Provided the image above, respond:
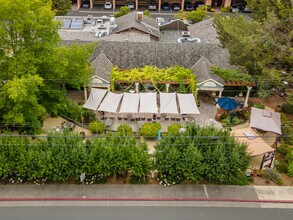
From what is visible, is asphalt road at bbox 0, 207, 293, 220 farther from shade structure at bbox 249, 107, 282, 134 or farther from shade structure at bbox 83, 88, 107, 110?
shade structure at bbox 83, 88, 107, 110

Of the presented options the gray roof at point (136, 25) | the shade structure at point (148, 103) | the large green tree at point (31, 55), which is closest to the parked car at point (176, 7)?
the gray roof at point (136, 25)

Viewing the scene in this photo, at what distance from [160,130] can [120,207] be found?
28.4ft

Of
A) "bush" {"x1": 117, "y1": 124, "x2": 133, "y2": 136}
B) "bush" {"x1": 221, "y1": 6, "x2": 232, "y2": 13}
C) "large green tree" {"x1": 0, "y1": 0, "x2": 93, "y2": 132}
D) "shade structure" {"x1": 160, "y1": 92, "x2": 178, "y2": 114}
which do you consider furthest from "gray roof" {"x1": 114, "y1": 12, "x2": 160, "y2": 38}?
"bush" {"x1": 117, "y1": 124, "x2": 133, "y2": 136}

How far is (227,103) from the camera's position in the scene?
108 feet

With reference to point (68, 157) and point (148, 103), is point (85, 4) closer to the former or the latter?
point (148, 103)

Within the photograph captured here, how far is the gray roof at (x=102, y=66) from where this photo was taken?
114 feet

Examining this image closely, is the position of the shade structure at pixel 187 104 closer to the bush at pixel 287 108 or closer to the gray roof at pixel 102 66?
the gray roof at pixel 102 66

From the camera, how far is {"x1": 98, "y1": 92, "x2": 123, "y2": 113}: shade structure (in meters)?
31.5

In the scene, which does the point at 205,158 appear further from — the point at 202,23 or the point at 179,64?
the point at 202,23

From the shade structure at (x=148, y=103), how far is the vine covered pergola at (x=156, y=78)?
5.55 feet

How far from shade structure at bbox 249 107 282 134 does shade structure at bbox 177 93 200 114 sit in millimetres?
4870

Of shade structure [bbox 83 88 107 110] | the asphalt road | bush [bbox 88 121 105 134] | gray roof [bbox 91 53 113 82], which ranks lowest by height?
the asphalt road

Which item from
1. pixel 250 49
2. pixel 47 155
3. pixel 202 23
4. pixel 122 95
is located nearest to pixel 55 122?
pixel 122 95

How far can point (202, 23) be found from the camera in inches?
1834
